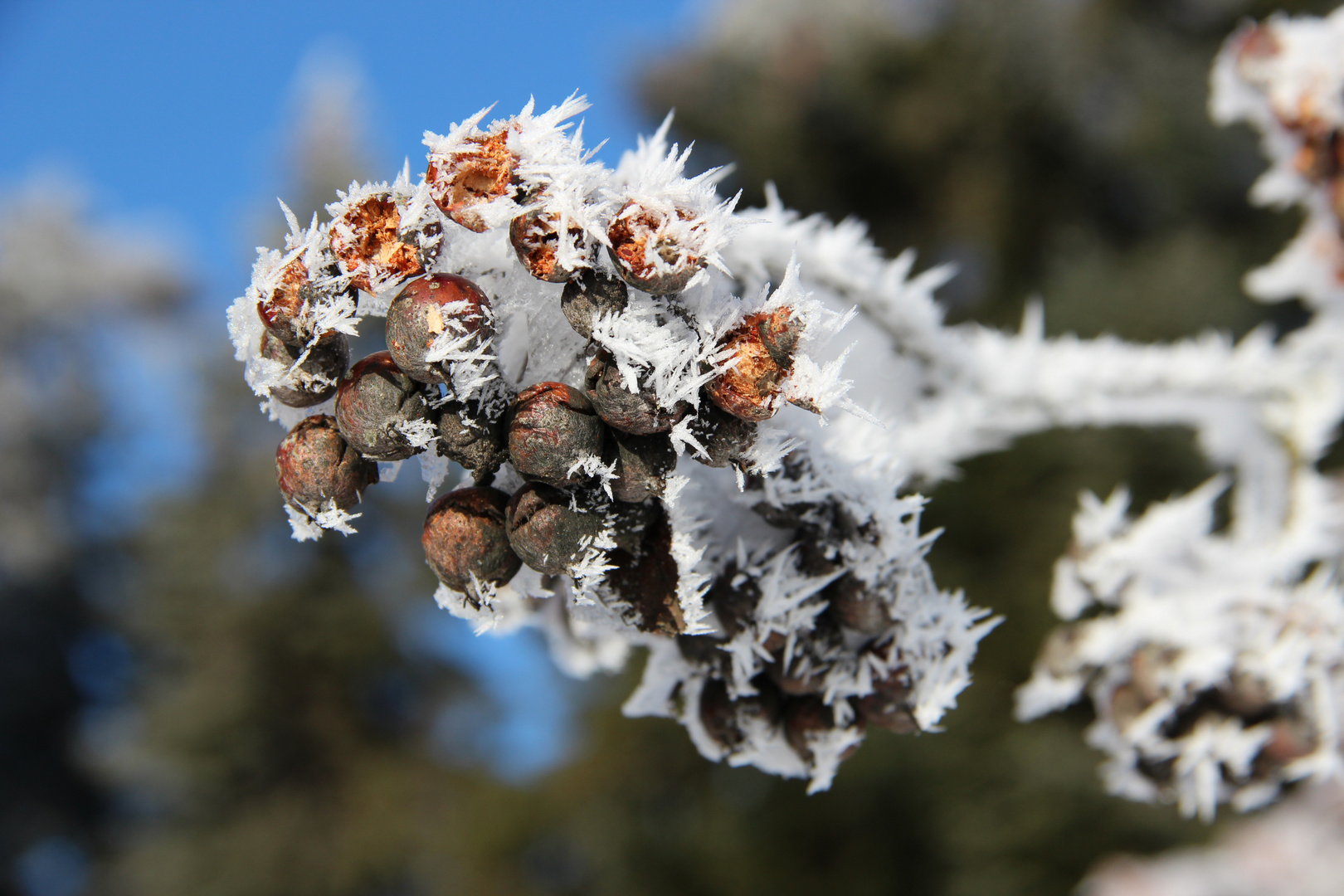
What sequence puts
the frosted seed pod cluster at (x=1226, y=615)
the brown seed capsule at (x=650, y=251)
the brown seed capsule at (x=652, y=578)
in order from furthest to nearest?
1. the frosted seed pod cluster at (x=1226, y=615)
2. the brown seed capsule at (x=652, y=578)
3. the brown seed capsule at (x=650, y=251)

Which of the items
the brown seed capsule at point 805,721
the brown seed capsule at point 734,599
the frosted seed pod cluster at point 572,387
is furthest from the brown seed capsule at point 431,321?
the brown seed capsule at point 805,721

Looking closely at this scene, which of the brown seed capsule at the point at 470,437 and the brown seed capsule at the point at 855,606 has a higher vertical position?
the brown seed capsule at the point at 855,606

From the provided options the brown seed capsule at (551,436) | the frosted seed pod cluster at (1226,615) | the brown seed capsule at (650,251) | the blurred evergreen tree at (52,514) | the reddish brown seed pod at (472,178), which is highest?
the blurred evergreen tree at (52,514)

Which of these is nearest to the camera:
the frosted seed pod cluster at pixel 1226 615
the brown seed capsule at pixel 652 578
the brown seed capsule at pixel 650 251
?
the brown seed capsule at pixel 650 251

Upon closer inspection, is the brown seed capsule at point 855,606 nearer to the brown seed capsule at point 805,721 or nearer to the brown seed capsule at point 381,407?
the brown seed capsule at point 805,721

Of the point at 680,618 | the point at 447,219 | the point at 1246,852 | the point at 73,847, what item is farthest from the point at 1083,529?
the point at 73,847

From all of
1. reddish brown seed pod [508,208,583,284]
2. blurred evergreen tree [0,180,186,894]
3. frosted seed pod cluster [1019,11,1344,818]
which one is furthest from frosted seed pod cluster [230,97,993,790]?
blurred evergreen tree [0,180,186,894]

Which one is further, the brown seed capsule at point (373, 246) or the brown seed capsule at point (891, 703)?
the brown seed capsule at point (891, 703)

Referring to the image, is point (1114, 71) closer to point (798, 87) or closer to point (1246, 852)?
point (798, 87)
